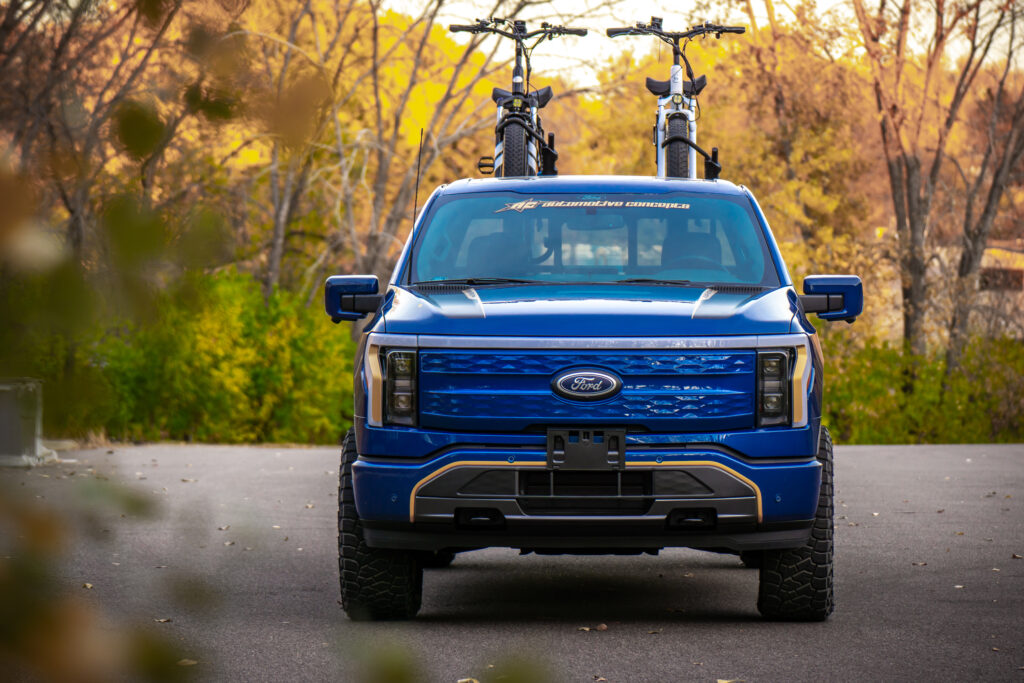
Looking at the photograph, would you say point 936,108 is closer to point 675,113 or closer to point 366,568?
point 675,113

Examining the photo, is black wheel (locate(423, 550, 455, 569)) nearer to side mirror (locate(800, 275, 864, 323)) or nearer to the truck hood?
the truck hood

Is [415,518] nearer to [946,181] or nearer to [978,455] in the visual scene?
[978,455]

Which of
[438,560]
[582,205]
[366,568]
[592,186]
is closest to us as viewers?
[366,568]

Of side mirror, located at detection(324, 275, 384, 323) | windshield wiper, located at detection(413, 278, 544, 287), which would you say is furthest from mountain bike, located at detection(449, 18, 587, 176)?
side mirror, located at detection(324, 275, 384, 323)

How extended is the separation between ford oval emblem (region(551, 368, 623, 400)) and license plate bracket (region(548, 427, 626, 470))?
141mm

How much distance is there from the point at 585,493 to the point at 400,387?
88cm

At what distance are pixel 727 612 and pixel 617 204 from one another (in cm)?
207

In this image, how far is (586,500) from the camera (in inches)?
A: 237

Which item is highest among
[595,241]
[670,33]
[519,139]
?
[670,33]

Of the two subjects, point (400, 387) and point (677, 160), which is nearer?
point (400, 387)

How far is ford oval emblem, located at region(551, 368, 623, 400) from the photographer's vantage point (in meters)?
5.96

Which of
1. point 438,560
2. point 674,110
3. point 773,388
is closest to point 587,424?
point 773,388

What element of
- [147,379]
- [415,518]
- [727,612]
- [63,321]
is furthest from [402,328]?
[63,321]

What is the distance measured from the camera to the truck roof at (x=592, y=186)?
7520 millimetres
